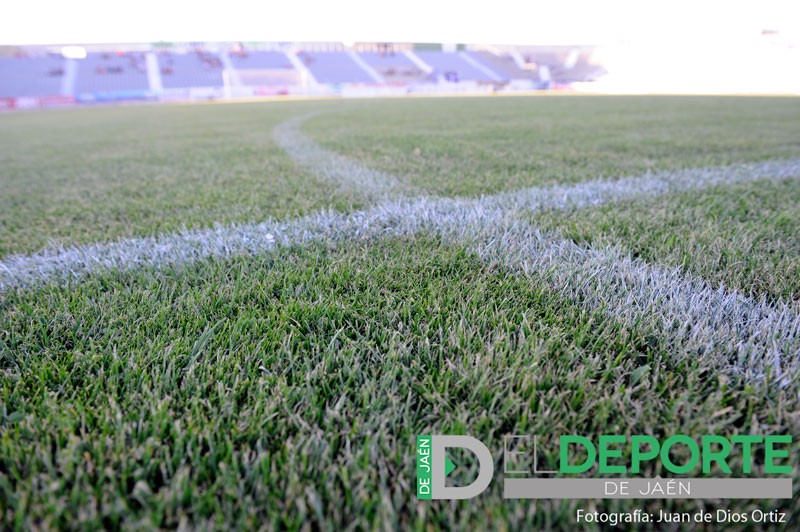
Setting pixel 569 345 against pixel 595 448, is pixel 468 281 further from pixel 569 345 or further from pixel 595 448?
pixel 595 448

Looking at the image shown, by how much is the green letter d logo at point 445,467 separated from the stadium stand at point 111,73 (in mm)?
39428

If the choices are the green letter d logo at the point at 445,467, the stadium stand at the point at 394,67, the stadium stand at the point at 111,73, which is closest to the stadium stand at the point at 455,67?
the stadium stand at the point at 394,67

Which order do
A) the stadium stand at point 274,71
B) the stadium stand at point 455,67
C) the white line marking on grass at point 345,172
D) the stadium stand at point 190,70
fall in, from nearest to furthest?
the white line marking on grass at point 345,172, the stadium stand at point 274,71, the stadium stand at point 190,70, the stadium stand at point 455,67

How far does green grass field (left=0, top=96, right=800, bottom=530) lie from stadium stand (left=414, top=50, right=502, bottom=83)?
4076 cm

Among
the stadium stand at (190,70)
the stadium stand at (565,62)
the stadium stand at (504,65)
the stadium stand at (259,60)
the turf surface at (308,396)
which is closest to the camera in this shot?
the turf surface at (308,396)

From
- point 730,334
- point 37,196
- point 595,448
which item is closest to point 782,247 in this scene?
point 730,334

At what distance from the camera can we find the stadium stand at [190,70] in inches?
1323

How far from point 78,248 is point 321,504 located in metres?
1.69

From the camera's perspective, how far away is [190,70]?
116 ft

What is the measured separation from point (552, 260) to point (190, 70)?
4199 cm

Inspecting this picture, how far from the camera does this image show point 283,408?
0.78m

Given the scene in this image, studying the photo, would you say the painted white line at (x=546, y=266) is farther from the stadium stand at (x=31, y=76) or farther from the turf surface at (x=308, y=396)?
the stadium stand at (x=31, y=76)

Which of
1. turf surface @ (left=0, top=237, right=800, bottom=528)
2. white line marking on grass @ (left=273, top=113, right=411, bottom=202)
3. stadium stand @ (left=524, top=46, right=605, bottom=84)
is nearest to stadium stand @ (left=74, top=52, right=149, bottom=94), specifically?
white line marking on grass @ (left=273, top=113, right=411, bottom=202)

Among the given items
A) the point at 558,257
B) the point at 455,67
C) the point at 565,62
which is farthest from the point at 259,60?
the point at 558,257
